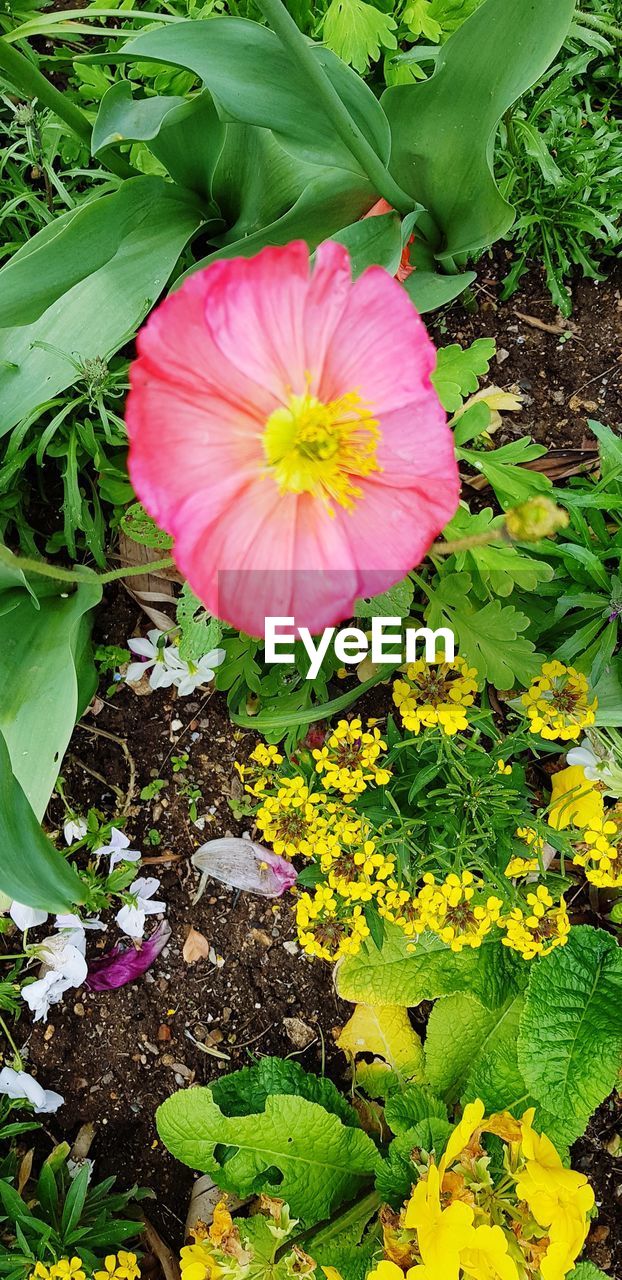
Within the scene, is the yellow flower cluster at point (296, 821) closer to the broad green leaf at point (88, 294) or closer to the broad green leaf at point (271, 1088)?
the broad green leaf at point (271, 1088)

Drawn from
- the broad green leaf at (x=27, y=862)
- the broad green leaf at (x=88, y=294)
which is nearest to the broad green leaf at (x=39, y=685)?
the broad green leaf at (x=27, y=862)

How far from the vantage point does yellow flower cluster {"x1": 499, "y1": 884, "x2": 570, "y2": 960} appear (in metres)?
1.24

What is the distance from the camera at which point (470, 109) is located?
1146mm

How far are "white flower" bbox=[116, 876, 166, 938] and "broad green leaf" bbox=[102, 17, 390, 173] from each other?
1.14 metres

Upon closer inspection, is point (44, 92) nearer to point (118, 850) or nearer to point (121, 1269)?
point (118, 850)

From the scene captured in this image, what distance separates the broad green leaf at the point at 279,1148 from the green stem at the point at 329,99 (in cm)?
125

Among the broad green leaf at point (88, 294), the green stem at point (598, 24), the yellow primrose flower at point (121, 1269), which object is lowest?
the yellow primrose flower at point (121, 1269)

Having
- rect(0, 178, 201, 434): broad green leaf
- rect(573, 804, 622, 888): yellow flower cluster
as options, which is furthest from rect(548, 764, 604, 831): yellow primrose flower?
rect(0, 178, 201, 434): broad green leaf

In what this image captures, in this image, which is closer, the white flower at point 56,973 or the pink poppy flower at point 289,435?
the pink poppy flower at point 289,435

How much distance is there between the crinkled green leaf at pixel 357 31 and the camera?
128 cm

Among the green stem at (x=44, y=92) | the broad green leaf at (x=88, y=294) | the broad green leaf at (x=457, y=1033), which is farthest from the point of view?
the broad green leaf at (x=457, y=1033)

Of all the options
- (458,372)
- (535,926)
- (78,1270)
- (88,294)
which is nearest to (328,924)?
(535,926)

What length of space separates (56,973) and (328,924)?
0.50m

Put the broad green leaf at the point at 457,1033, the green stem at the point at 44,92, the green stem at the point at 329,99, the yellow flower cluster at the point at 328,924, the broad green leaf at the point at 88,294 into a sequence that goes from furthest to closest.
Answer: the broad green leaf at the point at 457,1033 < the yellow flower cluster at the point at 328,924 < the broad green leaf at the point at 88,294 < the green stem at the point at 44,92 < the green stem at the point at 329,99
